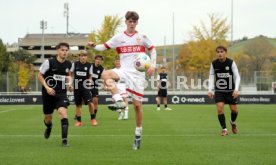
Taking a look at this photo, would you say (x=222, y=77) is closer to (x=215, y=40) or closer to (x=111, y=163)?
(x=111, y=163)

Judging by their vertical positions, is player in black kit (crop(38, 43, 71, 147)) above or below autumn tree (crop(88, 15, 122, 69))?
below

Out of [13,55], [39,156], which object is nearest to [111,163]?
[39,156]

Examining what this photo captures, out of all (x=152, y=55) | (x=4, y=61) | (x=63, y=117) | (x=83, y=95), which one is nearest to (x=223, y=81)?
(x=152, y=55)

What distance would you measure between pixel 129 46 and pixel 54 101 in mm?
2403

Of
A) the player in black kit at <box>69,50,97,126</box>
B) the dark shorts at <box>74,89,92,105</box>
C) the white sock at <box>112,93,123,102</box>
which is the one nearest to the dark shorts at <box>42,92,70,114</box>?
the white sock at <box>112,93,123,102</box>

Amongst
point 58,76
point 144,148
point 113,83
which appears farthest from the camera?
point 58,76

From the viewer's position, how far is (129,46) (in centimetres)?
1023

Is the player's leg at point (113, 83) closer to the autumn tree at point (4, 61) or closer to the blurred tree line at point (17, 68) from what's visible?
the blurred tree line at point (17, 68)

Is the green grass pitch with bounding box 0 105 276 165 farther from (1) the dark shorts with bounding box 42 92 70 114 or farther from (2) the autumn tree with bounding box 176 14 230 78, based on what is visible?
(2) the autumn tree with bounding box 176 14 230 78

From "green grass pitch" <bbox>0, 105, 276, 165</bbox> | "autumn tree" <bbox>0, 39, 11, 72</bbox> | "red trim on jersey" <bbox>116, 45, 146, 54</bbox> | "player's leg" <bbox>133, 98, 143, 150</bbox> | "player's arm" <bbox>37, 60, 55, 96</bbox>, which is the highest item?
"autumn tree" <bbox>0, 39, 11, 72</bbox>

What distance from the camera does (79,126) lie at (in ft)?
54.5

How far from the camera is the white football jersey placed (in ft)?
33.5

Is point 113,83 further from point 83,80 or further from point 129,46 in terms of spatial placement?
point 83,80

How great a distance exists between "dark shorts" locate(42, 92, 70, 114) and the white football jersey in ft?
5.62
